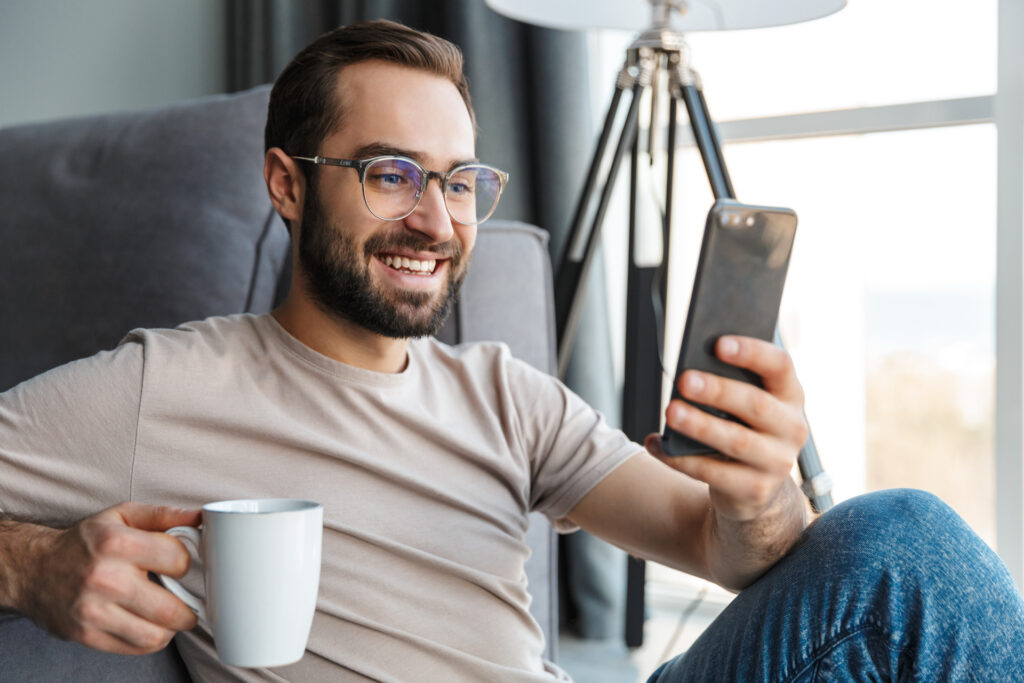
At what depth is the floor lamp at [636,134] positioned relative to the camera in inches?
61.1

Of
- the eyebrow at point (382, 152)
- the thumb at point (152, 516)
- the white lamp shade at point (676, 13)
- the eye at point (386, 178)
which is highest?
the white lamp shade at point (676, 13)

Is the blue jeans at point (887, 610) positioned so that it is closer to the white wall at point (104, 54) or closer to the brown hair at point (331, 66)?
the brown hair at point (331, 66)

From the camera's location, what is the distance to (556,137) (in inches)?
86.7

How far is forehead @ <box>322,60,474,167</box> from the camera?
3.71 feet

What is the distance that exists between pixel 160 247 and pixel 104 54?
4.49 ft

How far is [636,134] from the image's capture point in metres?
1.77

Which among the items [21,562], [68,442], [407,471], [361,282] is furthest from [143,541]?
[361,282]

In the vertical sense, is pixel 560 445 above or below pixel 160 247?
below

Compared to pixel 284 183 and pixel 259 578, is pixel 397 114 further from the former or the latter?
pixel 259 578

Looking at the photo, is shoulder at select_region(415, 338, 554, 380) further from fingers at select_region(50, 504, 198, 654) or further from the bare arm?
fingers at select_region(50, 504, 198, 654)

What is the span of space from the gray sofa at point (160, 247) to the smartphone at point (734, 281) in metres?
0.68

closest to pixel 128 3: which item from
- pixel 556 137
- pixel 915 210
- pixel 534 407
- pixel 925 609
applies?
pixel 556 137

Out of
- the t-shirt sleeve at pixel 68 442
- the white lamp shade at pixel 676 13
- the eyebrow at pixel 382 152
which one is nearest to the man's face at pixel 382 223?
the eyebrow at pixel 382 152

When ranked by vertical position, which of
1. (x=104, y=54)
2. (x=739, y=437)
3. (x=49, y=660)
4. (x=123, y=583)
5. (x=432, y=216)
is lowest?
(x=49, y=660)
